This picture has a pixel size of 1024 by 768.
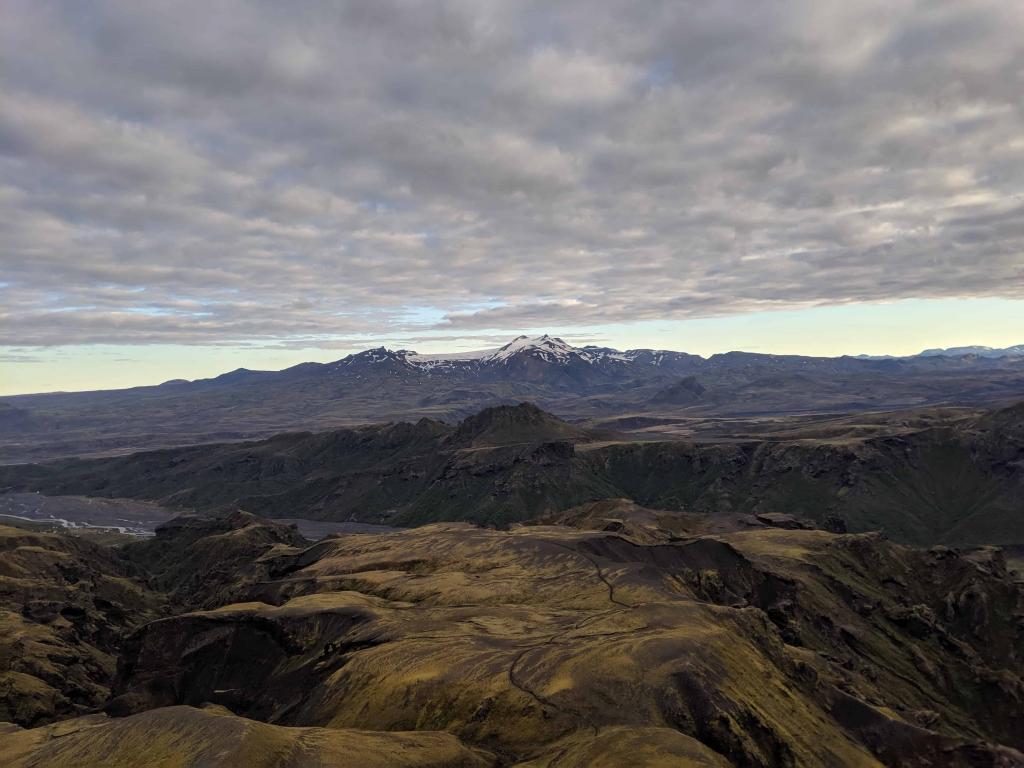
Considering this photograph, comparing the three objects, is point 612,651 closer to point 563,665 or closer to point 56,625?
point 563,665

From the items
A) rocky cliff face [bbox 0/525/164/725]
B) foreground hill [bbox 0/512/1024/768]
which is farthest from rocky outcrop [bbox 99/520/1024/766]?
rocky cliff face [bbox 0/525/164/725]

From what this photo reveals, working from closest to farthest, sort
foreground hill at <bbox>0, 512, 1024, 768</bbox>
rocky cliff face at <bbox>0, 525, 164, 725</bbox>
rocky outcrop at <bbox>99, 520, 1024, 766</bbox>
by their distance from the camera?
foreground hill at <bbox>0, 512, 1024, 768</bbox>
rocky outcrop at <bbox>99, 520, 1024, 766</bbox>
rocky cliff face at <bbox>0, 525, 164, 725</bbox>

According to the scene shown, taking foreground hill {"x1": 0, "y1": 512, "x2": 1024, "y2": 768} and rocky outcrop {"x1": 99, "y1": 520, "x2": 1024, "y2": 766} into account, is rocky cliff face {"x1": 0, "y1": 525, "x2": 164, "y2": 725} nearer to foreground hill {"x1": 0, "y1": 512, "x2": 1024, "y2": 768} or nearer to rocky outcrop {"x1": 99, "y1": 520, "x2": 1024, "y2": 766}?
foreground hill {"x1": 0, "y1": 512, "x2": 1024, "y2": 768}

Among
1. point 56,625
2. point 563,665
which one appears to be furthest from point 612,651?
point 56,625

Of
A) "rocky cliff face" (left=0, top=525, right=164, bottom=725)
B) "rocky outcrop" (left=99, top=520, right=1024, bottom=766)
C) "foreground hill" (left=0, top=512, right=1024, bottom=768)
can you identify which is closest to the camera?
"foreground hill" (left=0, top=512, right=1024, bottom=768)

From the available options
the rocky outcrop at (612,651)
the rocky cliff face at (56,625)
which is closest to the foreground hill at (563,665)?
the rocky outcrop at (612,651)

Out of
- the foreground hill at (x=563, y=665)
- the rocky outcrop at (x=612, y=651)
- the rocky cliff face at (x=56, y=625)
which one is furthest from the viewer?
the rocky cliff face at (x=56, y=625)

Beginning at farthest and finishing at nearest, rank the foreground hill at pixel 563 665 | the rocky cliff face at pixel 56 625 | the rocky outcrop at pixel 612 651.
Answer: the rocky cliff face at pixel 56 625 → the rocky outcrop at pixel 612 651 → the foreground hill at pixel 563 665

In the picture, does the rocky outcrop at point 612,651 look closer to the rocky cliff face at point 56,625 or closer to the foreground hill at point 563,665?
the foreground hill at point 563,665

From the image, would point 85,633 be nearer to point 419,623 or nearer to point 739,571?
point 419,623
